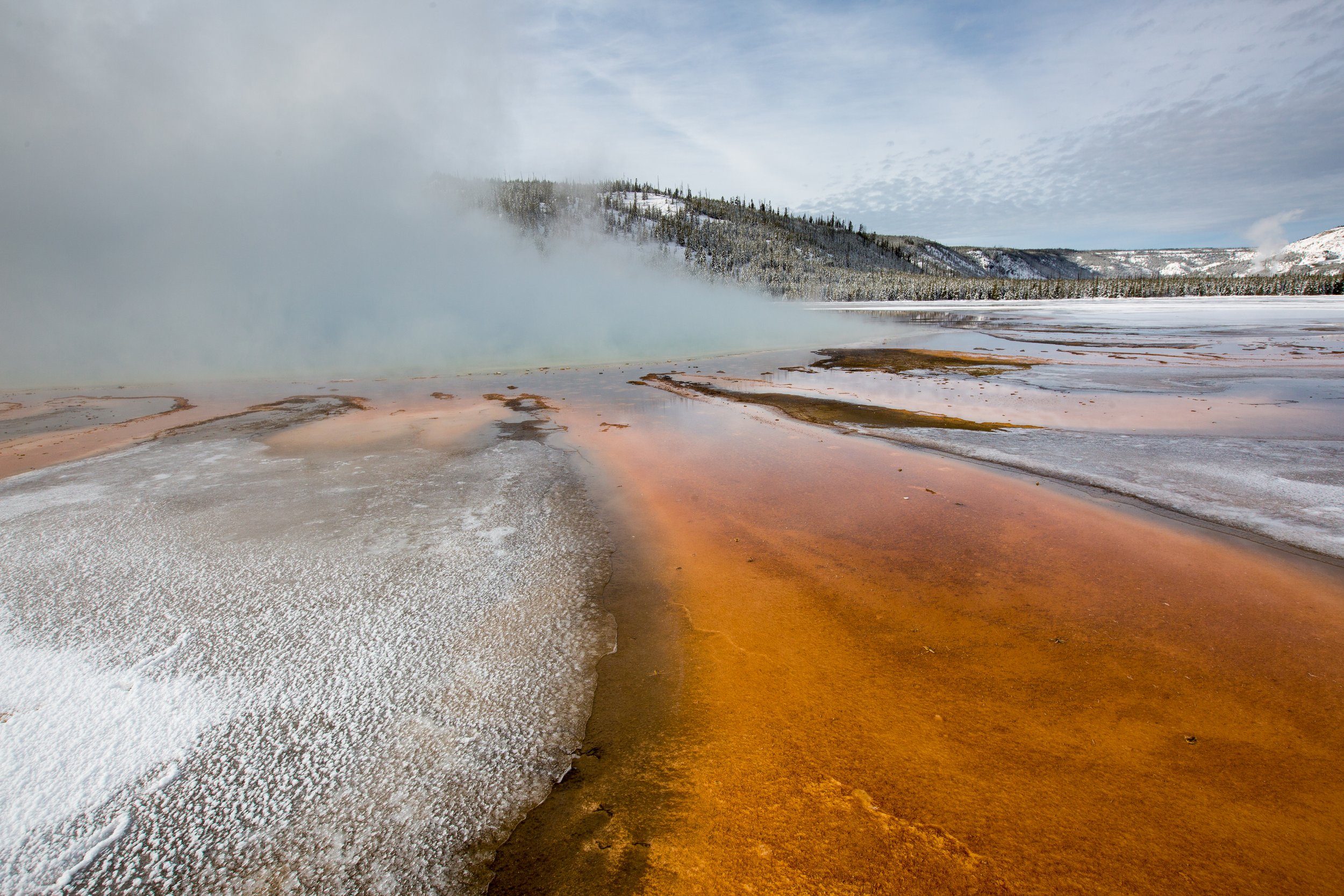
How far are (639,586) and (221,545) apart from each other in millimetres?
3484

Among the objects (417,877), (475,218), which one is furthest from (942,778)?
(475,218)

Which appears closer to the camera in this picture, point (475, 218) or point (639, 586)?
point (639, 586)

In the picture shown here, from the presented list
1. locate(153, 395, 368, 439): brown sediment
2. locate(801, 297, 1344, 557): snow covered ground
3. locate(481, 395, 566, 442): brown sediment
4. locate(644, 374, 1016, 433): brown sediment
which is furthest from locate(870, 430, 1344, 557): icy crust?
locate(153, 395, 368, 439): brown sediment

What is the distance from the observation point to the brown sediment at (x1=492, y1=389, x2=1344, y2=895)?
2021mm

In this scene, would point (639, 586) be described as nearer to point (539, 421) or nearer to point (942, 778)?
point (942, 778)

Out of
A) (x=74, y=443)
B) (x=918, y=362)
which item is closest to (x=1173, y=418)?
(x=918, y=362)

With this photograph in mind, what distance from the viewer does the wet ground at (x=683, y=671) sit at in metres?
2.09

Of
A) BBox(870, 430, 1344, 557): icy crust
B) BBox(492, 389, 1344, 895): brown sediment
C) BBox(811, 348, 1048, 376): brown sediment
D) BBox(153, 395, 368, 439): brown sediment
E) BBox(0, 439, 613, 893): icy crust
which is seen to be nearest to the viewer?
A: BBox(492, 389, 1344, 895): brown sediment

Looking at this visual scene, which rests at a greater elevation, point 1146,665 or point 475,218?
point 475,218

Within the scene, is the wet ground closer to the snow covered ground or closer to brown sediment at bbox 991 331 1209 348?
the snow covered ground

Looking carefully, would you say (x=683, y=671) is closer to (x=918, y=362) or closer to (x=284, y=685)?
(x=284, y=685)

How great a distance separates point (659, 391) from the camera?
1305 centimetres

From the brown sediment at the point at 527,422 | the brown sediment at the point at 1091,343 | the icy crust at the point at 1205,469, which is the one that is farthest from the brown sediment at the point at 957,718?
the brown sediment at the point at 1091,343

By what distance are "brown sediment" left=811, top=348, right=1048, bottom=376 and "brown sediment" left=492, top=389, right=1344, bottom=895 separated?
1160 centimetres
